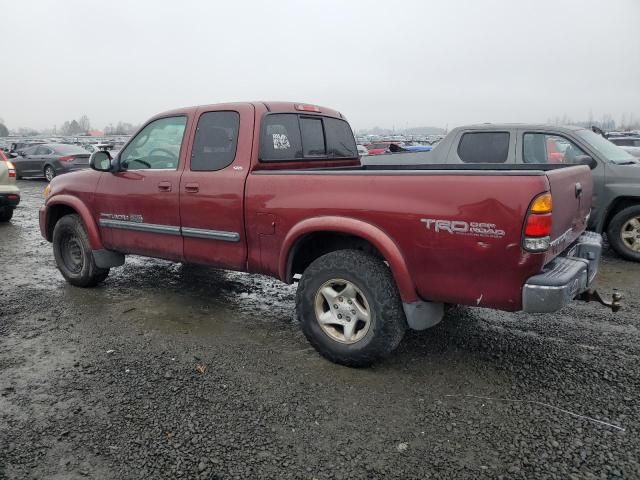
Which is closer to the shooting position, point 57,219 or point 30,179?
point 57,219

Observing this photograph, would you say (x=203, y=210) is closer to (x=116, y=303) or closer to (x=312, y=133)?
(x=312, y=133)

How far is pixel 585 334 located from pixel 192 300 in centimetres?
366

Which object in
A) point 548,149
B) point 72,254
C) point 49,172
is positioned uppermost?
point 548,149

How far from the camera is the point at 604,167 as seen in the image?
6586 millimetres

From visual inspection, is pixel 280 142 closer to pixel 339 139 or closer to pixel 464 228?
pixel 339 139

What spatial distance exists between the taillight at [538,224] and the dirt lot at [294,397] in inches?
40.0

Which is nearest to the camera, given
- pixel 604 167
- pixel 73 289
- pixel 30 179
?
pixel 73 289

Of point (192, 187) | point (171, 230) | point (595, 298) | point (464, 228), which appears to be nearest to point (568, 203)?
point (595, 298)

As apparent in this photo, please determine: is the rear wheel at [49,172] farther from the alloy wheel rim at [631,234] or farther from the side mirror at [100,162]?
the alloy wheel rim at [631,234]

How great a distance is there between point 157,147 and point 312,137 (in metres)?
1.48

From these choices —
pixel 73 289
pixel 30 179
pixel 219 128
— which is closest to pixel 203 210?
pixel 219 128

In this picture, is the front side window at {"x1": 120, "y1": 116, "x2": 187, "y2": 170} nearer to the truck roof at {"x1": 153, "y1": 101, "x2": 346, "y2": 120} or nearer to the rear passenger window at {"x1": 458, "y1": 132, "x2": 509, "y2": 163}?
the truck roof at {"x1": 153, "y1": 101, "x2": 346, "y2": 120}

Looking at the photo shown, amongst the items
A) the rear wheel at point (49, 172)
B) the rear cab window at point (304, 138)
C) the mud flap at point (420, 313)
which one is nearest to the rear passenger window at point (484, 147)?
the rear cab window at point (304, 138)

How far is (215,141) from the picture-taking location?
14.2ft
